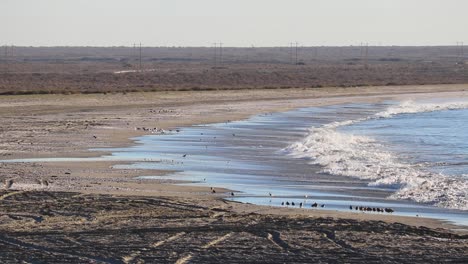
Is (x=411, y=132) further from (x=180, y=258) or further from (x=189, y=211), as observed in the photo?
(x=180, y=258)

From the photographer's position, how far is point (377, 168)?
67.3 feet

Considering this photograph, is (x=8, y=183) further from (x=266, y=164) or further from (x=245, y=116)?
(x=245, y=116)

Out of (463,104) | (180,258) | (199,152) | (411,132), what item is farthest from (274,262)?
(463,104)

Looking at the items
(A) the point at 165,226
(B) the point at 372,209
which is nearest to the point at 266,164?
(B) the point at 372,209

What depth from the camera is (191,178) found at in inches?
733

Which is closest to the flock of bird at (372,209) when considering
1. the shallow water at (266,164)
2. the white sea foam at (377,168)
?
the shallow water at (266,164)

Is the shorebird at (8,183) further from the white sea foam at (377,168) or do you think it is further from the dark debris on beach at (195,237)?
the white sea foam at (377,168)

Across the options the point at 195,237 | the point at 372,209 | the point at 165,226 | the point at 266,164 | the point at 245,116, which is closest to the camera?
the point at 195,237

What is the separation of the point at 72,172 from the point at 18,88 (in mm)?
39454

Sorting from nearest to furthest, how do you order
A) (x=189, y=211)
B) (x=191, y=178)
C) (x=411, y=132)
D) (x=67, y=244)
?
(x=67, y=244)
(x=189, y=211)
(x=191, y=178)
(x=411, y=132)

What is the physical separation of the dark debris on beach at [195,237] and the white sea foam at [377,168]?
3963mm

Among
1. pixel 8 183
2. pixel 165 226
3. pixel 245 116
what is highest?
pixel 165 226

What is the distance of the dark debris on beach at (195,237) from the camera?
10141 mm

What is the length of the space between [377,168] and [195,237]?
1001 centimetres
